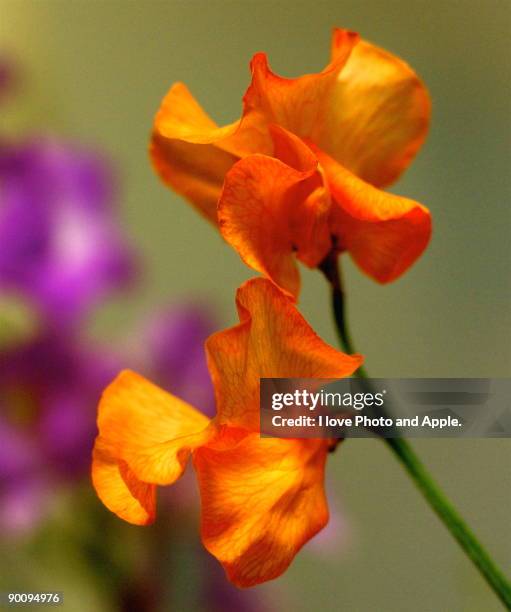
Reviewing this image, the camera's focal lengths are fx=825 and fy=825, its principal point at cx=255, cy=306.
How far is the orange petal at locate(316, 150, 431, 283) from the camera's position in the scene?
7.8 inches

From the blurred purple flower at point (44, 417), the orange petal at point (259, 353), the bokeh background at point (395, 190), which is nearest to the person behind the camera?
the orange petal at point (259, 353)

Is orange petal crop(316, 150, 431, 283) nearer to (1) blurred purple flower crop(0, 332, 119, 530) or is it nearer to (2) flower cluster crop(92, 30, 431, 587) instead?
(2) flower cluster crop(92, 30, 431, 587)

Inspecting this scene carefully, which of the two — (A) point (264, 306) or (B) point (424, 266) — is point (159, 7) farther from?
(A) point (264, 306)

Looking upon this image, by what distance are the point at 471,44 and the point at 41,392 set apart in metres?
0.53

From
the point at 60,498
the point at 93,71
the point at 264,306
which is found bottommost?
the point at 60,498

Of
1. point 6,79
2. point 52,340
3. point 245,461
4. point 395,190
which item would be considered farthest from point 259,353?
point 395,190

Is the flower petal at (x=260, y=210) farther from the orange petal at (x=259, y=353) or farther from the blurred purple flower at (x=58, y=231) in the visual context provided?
the blurred purple flower at (x=58, y=231)

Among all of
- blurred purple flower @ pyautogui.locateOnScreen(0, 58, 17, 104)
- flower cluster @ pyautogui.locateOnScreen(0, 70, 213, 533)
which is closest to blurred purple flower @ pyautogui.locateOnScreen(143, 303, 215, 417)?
flower cluster @ pyautogui.locateOnScreen(0, 70, 213, 533)

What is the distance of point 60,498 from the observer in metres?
0.39

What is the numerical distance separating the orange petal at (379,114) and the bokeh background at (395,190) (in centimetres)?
43

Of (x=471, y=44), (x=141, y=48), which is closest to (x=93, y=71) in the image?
(x=141, y=48)

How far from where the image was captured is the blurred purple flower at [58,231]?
416 mm

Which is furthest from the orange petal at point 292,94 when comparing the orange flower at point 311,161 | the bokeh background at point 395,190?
the bokeh background at point 395,190

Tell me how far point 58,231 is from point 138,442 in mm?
280
